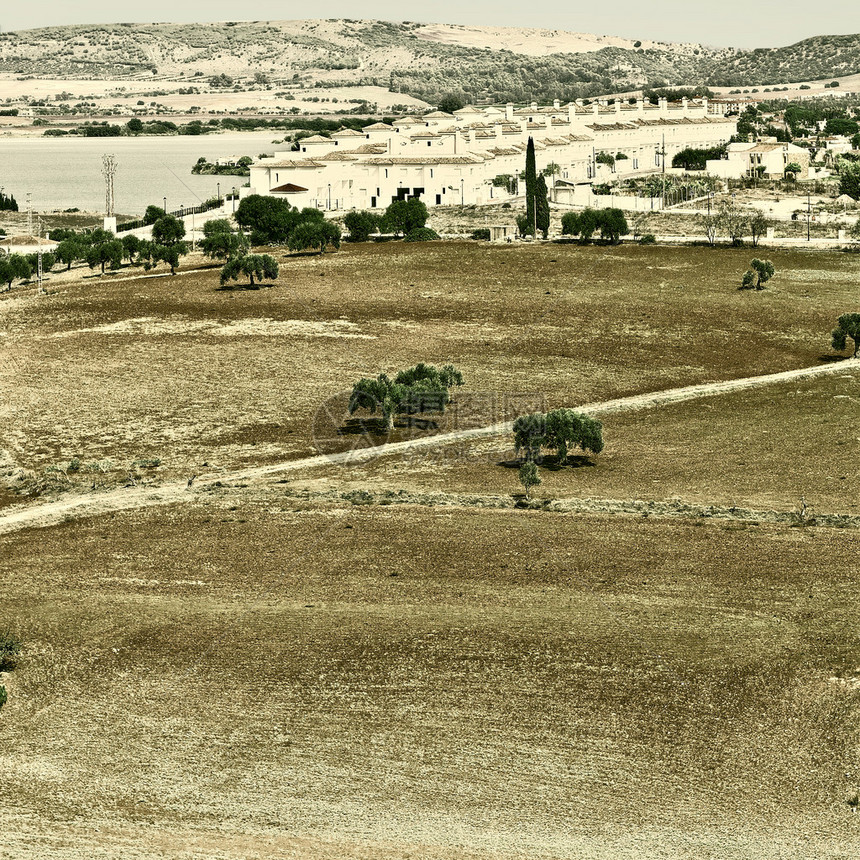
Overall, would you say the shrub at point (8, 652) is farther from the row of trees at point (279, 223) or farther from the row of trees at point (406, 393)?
the row of trees at point (279, 223)

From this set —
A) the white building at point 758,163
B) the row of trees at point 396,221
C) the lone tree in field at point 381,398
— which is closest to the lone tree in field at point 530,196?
the row of trees at point 396,221

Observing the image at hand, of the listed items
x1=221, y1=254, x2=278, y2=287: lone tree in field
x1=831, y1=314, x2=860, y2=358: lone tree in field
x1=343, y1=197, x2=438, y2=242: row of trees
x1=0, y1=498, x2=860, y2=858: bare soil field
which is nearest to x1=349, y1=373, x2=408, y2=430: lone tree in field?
x1=0, y1=498, x2=860, y2=858: bare soil field

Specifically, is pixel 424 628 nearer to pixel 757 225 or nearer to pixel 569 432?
pixel 569 432

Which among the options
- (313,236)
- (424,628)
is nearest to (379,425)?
(424,628)

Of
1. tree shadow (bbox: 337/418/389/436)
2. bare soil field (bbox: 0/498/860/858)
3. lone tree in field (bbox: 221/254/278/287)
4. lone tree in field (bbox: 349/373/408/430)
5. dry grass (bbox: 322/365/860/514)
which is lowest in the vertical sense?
bare soil field (bbox: 0/498/860/858)

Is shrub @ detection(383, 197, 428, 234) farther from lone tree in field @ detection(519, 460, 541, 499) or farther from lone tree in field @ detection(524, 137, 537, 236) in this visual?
lone tree in field @ detection(519, 460, 541, 499)
